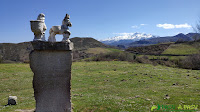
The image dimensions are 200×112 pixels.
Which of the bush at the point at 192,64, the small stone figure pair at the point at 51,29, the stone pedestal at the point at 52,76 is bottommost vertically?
the bush at the point at 192,64

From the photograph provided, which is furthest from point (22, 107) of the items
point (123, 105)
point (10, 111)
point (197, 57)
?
point (197, 57)

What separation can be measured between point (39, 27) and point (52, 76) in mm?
3091

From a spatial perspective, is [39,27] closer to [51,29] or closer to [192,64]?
[51,29]

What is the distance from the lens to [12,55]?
83812 mm

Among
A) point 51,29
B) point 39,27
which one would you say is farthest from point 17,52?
point 39,27

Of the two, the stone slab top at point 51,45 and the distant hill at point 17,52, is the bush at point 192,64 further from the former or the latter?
the distant hill at point 17,52

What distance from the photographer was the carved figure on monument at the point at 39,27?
9336mm

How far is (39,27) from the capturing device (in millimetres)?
9406

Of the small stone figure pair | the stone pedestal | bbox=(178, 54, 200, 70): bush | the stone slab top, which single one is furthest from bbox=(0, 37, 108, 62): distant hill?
the stone slab top

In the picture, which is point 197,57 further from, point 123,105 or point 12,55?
point 12,55

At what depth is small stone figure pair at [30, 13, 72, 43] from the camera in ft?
30.7

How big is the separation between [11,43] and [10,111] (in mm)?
102116

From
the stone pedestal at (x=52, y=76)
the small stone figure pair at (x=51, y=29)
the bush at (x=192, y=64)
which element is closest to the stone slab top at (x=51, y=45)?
the stone pedestal at (x=52, y=76)

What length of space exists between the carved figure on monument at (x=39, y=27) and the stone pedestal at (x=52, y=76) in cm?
75
